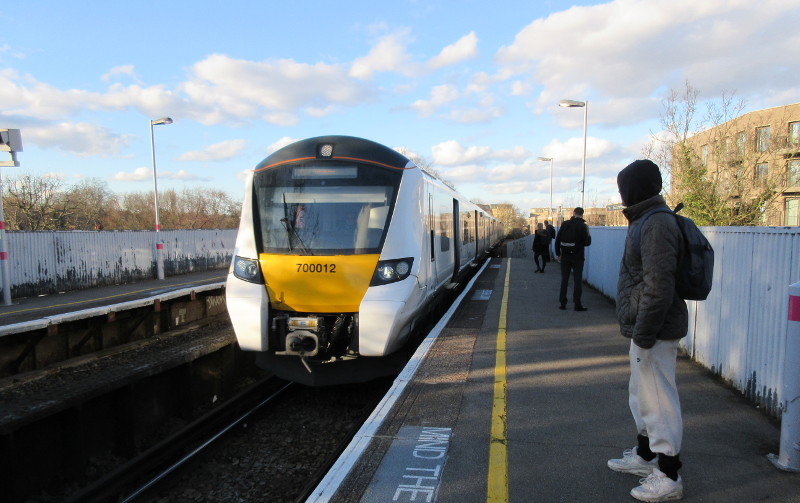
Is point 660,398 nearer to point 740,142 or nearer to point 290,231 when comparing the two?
point 290,231

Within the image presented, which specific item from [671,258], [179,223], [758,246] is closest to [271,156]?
[671,258]

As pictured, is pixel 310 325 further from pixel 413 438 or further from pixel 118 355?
pixel 118 355

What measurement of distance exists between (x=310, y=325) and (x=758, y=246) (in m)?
4.41

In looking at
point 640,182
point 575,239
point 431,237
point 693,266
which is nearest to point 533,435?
point 693,266

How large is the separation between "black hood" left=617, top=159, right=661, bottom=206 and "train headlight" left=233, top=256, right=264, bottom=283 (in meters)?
4.03

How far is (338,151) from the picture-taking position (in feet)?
19.6

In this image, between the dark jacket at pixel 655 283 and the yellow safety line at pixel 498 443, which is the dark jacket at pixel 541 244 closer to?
the yellow safety line at pixel 498 443

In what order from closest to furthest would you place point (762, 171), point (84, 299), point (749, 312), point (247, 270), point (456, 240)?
point (749, 312) < point (247, 270) < point (456, 240) < point (84, 299) < point (762, 171)

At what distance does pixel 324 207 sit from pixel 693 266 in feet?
13.3

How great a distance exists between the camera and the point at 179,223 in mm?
48375

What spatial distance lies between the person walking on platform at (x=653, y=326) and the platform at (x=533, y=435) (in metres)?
0.20

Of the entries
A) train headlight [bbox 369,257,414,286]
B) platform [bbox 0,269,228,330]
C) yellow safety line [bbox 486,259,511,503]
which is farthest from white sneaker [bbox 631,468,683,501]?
platform [bbox 0,269,228,330]

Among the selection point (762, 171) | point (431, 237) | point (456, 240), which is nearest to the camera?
point (431, 237)

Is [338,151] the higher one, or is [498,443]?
[338,151]
